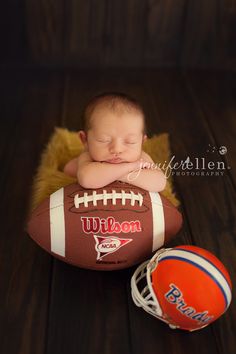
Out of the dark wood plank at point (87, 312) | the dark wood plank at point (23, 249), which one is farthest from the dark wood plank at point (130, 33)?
the dark wood plank at point (87, 312)

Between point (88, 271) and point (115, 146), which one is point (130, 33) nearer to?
point (115, 146)

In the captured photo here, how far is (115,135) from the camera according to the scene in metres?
1.22

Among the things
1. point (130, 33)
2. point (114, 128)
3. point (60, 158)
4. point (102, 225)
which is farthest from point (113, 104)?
point (130, 33)

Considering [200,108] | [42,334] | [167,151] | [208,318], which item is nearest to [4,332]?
[42,334]

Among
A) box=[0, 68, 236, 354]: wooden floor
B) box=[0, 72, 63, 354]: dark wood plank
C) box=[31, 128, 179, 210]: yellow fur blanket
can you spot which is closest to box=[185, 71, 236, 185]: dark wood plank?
box=[0, 68, 236, 354]: wooden floor

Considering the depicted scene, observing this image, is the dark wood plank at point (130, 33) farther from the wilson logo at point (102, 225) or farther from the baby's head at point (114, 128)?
the wilson logo at point (102, 225)

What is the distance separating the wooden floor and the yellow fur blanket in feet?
0.19

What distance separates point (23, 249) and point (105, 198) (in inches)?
12.9

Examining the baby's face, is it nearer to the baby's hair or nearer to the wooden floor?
the baby's hair

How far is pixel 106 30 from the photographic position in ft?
7.29

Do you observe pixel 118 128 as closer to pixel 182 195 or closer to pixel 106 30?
pixel 182 195

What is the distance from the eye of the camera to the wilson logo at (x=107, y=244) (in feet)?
3.76

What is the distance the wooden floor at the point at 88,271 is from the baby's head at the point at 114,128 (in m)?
0.31

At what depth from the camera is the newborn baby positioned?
1206mm
